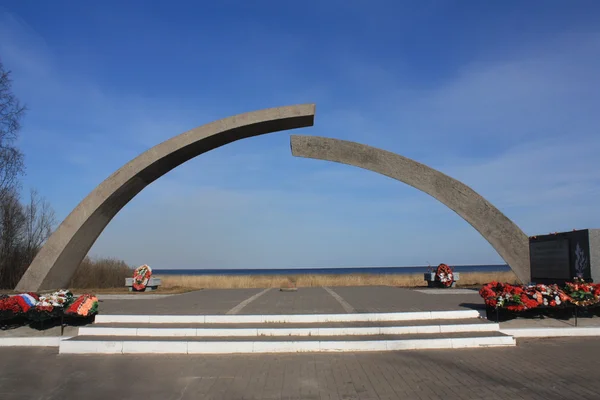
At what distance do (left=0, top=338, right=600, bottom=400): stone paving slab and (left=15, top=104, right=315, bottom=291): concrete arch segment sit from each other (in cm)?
602

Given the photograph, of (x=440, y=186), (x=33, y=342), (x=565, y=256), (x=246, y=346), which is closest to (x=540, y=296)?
(x=565, y=256)

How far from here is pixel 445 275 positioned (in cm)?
1590

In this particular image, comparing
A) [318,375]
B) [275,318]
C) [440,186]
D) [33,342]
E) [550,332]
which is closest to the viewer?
[318,375]

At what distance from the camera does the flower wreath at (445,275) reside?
1585 cm

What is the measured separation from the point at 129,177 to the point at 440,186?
8.99 metres

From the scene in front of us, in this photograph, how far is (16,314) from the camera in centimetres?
787

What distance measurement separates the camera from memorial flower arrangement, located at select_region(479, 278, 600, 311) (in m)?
7.78

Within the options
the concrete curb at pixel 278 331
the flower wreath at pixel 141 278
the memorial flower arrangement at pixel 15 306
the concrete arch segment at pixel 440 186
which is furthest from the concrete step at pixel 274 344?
the flower wreath at pixel 141 278

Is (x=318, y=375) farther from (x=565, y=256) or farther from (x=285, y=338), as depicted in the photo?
(x=565, y=256)

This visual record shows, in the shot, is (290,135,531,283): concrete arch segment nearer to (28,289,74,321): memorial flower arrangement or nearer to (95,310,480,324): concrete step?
(95,310,480,324): concrete step

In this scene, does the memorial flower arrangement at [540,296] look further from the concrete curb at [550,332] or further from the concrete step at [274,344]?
the concrete step at [274,344]

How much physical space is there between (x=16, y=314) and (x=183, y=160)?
6439 millimetres

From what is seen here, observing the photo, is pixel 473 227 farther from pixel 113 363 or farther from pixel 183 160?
pixel 113 363

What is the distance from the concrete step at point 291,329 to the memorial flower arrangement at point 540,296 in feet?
1.82
